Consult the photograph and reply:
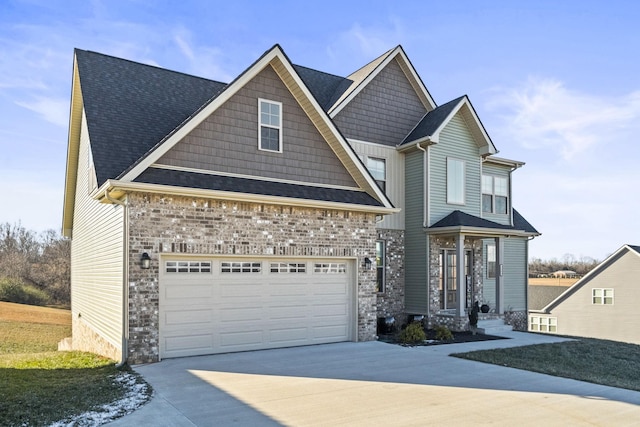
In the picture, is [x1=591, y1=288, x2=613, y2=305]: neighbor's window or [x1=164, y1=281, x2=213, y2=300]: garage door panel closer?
[x1=164, y1=281, x2=213, y2=300]: garage door panel

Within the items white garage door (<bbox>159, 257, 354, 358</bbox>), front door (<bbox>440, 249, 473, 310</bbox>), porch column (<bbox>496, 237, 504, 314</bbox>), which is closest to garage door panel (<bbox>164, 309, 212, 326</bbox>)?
white garage door (<bbox>159, 257, 354, 358</bbox>)

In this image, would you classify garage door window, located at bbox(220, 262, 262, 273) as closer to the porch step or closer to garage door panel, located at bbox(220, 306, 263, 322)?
garage door panel, located at bbox(220, 306, 263, 322)

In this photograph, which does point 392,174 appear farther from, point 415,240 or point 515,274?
point 515,274

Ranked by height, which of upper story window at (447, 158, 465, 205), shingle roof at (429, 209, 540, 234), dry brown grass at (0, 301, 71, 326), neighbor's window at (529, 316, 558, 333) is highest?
upper story window at (447, 158, 465, 205)

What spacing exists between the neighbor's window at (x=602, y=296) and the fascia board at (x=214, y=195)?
2224 cm

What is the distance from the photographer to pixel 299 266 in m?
12.2

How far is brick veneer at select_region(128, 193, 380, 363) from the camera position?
988 cm

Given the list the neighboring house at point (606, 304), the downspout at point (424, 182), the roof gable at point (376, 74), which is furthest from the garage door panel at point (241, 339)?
the neighboring house at point (606, 304)

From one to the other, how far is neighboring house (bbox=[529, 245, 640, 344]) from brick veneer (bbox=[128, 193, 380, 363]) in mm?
21407

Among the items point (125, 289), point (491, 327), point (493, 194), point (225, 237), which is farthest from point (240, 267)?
point (493, 194)

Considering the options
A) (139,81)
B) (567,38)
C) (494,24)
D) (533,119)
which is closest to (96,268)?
(139,81)

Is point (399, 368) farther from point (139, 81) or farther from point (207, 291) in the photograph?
point (139, 81)

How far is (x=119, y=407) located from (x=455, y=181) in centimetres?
1326

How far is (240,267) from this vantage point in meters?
11.3
